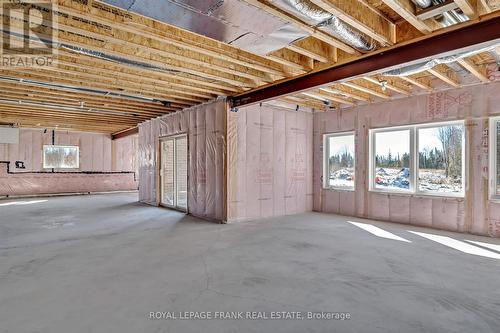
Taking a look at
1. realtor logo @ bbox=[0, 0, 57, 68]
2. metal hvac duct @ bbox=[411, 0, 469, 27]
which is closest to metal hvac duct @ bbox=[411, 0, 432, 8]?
metal hvac duct @ bbox=[411, 0, 469, 27]

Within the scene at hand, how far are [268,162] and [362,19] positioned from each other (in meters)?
3.84

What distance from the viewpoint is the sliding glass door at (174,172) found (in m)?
6.98

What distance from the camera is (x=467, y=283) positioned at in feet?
8.96

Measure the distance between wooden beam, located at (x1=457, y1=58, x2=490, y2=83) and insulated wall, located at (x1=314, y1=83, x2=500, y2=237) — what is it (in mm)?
286

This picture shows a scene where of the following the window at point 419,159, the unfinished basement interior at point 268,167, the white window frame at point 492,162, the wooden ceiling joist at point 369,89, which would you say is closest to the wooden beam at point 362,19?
the unfinished basement interior at point 268,167

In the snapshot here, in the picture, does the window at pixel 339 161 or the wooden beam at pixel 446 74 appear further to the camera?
the window at pixel 339 161

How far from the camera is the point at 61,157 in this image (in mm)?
11430

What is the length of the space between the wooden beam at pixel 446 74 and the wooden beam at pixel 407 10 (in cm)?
160

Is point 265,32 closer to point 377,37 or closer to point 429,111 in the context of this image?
point 377,37

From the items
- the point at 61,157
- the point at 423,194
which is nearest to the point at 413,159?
the point at 423,194

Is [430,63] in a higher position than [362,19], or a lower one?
lower

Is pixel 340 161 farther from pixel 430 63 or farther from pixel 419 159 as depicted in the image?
pixel 430 63

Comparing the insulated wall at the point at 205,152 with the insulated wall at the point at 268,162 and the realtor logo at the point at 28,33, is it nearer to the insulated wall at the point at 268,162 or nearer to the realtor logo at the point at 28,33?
the insulated wall at the point at 268,162

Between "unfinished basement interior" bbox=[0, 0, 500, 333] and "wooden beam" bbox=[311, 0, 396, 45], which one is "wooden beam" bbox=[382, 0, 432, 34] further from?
"wooden beam" bbox=[311, 0, 396, 45]
